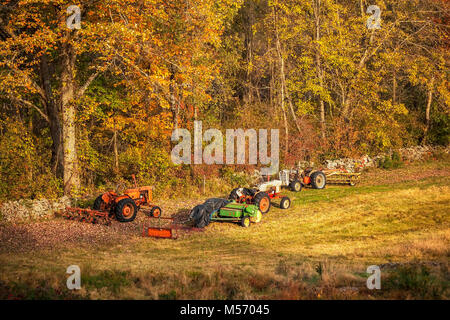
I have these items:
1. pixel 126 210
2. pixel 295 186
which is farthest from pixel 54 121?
pixel 295 186

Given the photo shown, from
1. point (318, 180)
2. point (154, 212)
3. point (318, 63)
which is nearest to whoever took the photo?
point (154, 212)

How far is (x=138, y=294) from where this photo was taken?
28.6 feet

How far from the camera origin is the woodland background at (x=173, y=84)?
1819 cm

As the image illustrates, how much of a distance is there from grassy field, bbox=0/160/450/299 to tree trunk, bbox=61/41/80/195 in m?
3.31

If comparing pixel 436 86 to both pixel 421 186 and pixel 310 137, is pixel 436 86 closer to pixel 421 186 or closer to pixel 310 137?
pixel 310 137

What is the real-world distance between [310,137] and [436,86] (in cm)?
998

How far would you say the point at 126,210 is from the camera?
1659 cm

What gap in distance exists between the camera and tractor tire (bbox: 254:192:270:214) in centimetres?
1772

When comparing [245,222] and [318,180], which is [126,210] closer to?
[245,222]

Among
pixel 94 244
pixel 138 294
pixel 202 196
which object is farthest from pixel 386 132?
pixel 138 294

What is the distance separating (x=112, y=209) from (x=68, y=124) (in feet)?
14.9

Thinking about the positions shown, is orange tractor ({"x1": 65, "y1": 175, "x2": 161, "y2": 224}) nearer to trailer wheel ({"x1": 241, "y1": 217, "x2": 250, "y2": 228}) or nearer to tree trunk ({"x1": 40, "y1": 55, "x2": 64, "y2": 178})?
trailer wheel ({"x1": 241, "y1": 217, "x2": 250, "y2": 228})

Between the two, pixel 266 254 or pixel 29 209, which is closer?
pixel 266 254
